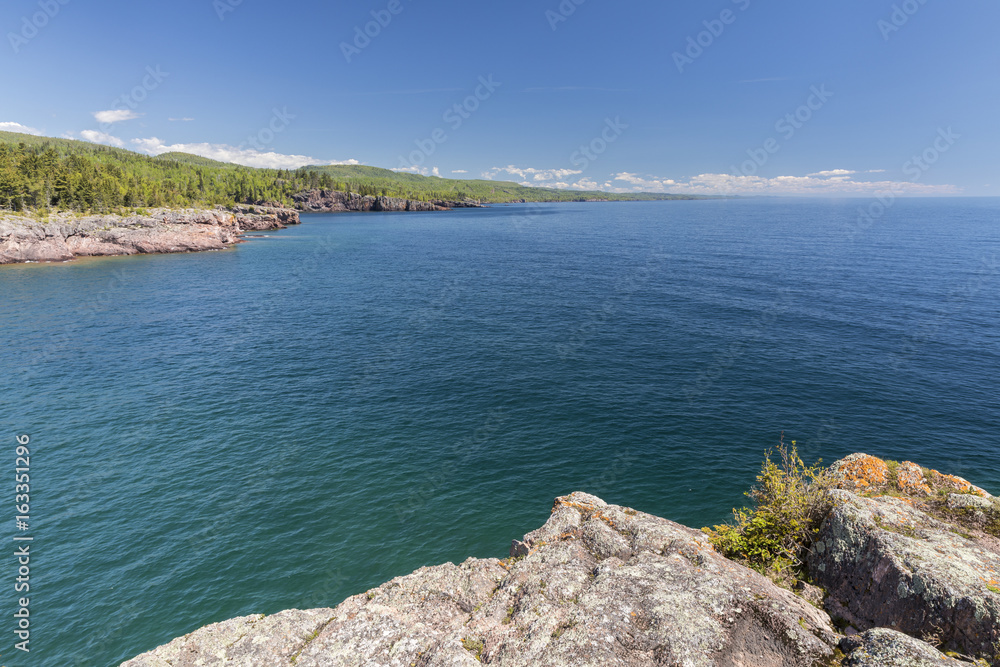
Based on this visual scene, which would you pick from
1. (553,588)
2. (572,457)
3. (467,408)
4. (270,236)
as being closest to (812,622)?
(553,588)

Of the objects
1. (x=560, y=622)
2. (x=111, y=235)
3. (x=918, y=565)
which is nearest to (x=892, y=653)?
(x=918, y=565)

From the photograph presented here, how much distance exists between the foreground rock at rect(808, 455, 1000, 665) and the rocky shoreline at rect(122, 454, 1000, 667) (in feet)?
0.12

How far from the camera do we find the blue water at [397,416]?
25.2 m

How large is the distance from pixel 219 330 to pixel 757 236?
16525 centimetres

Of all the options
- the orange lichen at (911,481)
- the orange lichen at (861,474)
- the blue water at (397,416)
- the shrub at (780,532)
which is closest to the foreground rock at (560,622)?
the shrub at (780,532)

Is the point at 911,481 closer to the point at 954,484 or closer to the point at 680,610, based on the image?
the point at 954,484

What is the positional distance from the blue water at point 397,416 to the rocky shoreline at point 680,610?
39.6ft

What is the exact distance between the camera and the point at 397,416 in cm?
3991

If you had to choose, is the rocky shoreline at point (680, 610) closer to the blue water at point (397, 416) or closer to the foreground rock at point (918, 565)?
the foreground rock at point (918, 565)

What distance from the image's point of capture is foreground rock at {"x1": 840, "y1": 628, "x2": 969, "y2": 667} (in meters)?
8.94

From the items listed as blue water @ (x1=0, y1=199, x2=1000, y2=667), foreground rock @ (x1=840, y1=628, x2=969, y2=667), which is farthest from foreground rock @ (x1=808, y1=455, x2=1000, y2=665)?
blue water @ (x1=0, y1=199, x2=1000, y2=667)

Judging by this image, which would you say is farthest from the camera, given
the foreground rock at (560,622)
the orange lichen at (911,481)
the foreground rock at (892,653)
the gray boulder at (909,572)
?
the orange lichen at (911,481)

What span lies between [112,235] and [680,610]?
162m

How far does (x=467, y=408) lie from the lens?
41312 mm
